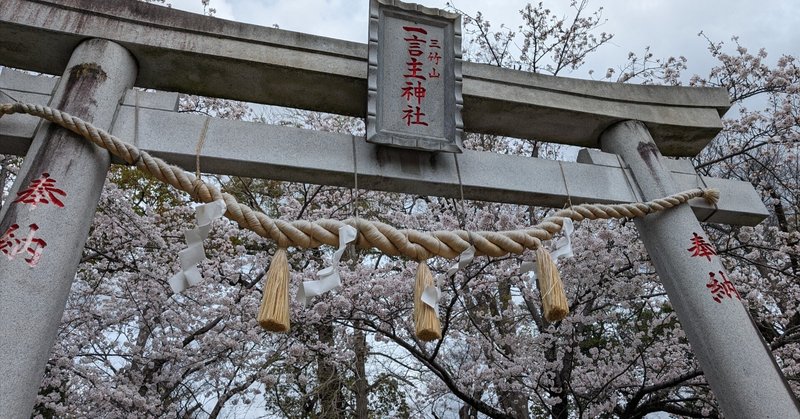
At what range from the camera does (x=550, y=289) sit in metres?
2.70

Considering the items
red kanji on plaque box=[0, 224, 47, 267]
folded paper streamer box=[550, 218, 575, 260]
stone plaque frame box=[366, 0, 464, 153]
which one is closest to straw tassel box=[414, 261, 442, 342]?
folded paper streamer box=[550, 218, 575, 260]

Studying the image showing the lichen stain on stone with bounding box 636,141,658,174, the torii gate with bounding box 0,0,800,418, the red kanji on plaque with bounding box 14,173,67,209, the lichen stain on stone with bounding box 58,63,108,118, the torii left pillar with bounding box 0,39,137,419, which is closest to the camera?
the torii left pillar with bounding box 0,39,137,419

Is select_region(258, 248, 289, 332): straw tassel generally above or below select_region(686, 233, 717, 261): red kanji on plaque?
below

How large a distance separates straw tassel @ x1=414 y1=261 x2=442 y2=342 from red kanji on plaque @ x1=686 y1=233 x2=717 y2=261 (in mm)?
1956

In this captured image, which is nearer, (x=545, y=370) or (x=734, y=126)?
(x=545, y=370)

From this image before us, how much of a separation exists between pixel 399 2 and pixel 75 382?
18.6ft

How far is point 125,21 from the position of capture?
3.21 meters

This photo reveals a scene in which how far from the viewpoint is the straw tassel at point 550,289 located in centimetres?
265

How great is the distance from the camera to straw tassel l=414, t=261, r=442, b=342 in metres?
2.43

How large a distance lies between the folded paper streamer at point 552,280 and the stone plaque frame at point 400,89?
826mm

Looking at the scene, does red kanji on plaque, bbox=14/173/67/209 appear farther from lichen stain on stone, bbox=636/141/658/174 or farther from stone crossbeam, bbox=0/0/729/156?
lichen stain on stone, bbox=636/141/658/174

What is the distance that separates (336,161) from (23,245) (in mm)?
1612

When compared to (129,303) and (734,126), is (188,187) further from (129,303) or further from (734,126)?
(734,126)

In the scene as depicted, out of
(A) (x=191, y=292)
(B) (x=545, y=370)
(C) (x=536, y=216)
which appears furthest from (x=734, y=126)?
(A) (x=191, y=292)
